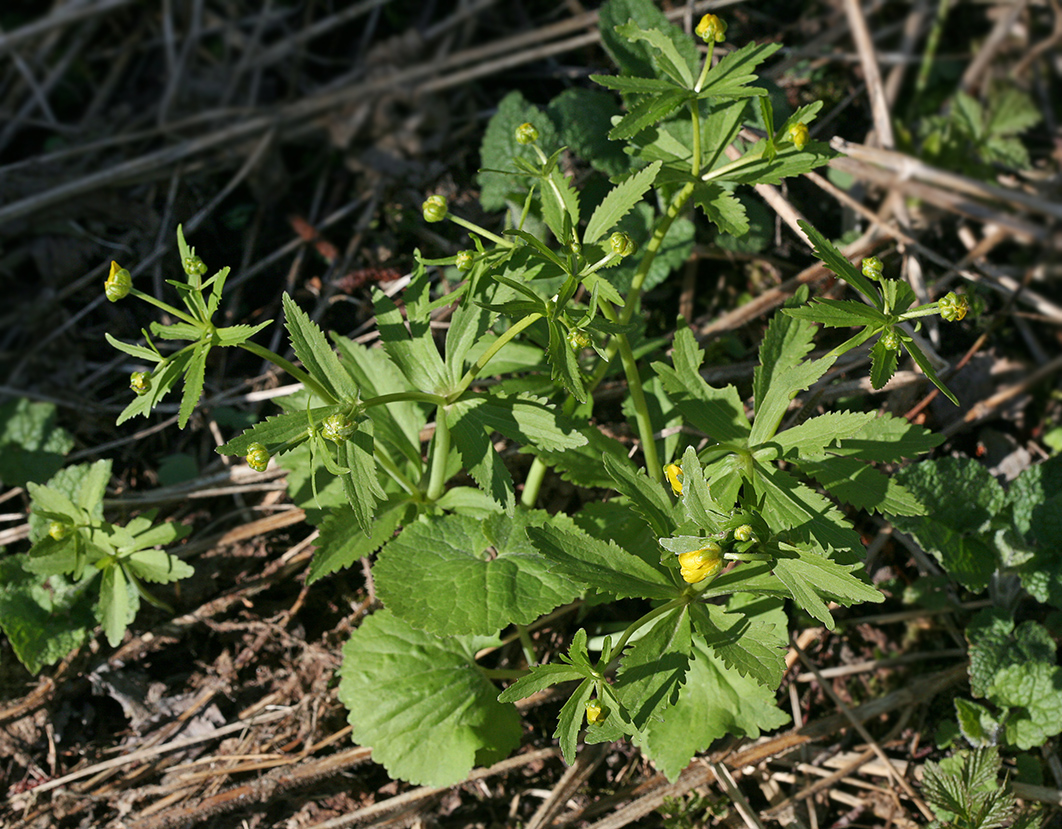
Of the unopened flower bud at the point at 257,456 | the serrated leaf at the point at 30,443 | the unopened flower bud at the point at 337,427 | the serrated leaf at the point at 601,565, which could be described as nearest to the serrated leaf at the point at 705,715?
Result: the serrated leaf at the point at 601,565

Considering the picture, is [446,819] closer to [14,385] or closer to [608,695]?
[608,695]

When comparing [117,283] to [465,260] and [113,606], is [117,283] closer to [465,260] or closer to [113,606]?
[465,260]

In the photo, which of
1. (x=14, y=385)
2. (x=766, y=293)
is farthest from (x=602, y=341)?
(x=14, y=385)

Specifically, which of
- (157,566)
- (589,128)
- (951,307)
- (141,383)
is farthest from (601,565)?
(589,128)

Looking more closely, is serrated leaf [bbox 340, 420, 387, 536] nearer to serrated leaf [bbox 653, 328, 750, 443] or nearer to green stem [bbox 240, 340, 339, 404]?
green stem [bbox 240, 340, 339, 404]

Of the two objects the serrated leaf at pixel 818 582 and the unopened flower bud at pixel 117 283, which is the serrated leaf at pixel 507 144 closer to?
the unopened flower bud at pixel 117 283
